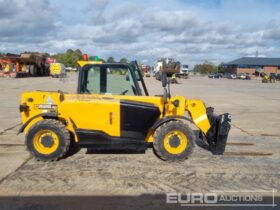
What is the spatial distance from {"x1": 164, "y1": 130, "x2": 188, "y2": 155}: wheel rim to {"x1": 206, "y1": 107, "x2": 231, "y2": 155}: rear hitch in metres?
0.74

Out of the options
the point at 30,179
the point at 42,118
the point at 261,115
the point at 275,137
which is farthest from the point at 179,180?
the point at 261,115

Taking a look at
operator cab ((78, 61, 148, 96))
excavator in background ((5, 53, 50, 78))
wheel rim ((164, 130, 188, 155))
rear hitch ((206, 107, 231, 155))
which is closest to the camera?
wheel rim ((164, 130, 188, 155))

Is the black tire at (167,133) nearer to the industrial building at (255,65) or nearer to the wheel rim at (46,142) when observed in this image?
the wheel rim at (46,142)

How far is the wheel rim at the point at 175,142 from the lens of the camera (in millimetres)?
7559

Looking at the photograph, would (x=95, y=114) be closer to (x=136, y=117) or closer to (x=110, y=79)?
(x=136, y=117)

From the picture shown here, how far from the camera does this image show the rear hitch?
7.74m

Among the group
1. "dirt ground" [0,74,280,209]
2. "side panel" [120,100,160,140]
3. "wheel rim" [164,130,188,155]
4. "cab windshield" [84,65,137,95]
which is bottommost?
"dirt ground" [0,74,280,209]

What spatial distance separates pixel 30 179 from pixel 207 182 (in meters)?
2.96

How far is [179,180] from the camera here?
255 inches

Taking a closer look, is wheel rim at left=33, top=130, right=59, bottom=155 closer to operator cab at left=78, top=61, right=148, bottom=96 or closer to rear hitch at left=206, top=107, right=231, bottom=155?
operator cab at left=78, top=61, right=148, bottom=96

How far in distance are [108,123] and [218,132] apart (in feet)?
7.33

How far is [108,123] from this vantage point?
7.55 m

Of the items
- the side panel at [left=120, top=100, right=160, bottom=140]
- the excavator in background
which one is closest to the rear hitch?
the side panel at [left=120, top=100, right=160, bottom=140]

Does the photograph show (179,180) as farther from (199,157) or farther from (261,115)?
(261,115)
